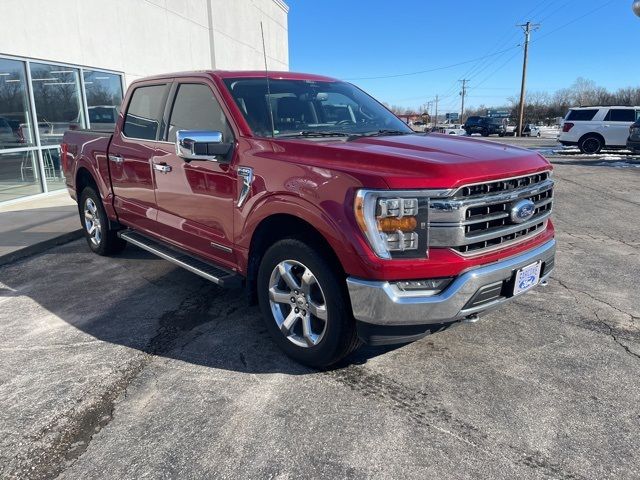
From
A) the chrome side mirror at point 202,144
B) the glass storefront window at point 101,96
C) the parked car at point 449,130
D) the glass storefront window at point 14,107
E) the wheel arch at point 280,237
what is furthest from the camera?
the glass storefront window at point 101,96

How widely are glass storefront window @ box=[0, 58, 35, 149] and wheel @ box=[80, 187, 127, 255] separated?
4.35 m

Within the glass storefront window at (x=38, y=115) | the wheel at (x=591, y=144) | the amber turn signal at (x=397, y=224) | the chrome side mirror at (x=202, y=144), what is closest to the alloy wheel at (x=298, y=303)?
the amber turn signal at (x=397, y=224)

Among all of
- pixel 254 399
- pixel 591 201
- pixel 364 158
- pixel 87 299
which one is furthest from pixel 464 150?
pixel 591 201

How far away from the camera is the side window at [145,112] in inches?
184

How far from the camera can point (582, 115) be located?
20.5 meters

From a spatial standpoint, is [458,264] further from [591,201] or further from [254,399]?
[591,201]

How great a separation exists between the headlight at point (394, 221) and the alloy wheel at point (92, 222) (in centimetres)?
436

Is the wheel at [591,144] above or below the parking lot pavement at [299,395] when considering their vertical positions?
above

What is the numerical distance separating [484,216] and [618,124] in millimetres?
20339

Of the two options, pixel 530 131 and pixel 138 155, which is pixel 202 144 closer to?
pixel 138 155

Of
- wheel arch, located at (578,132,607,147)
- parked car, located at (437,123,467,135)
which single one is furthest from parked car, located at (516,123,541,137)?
parked car, located at (437,123,467,135)

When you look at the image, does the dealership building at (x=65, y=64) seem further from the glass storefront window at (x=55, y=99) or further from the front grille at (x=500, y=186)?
the front grille at (x=500, y=186)

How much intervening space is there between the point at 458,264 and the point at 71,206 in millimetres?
8566

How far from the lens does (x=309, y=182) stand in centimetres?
299
